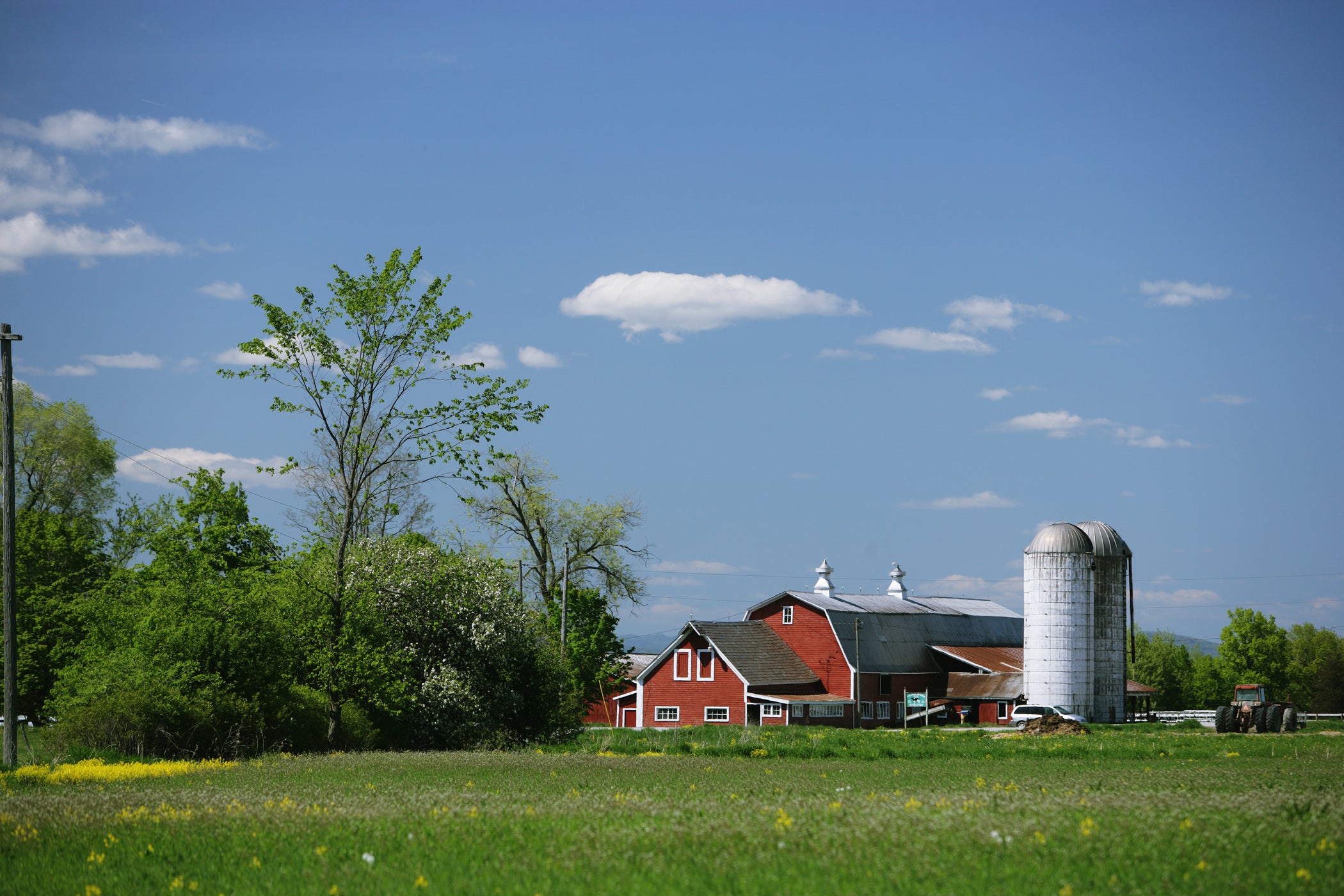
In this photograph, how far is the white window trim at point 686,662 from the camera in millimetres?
63281

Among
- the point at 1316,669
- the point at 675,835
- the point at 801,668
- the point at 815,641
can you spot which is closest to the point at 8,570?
the point at 675,835

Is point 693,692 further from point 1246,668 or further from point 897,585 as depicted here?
point 1246,668

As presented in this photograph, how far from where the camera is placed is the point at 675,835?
10.2 metres

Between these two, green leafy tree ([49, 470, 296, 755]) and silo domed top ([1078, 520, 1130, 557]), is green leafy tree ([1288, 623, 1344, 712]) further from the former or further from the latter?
green leafy tree ([49, 470, 296, 755])

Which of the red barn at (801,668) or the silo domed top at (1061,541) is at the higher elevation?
the silo domed top at (1061,541)

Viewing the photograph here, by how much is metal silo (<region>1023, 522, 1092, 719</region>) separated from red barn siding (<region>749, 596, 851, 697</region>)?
1031 cm

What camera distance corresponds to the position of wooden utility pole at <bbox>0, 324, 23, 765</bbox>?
23.7m

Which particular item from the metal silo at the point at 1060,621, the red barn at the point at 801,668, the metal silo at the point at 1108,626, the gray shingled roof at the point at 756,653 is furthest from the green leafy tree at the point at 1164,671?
the gray shingled roof at the point at 756,653

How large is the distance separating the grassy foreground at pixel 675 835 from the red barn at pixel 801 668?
4399 cm

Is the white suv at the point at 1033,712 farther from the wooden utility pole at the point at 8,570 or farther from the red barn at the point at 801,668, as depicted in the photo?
the wooden utility pole at the point at 8,570

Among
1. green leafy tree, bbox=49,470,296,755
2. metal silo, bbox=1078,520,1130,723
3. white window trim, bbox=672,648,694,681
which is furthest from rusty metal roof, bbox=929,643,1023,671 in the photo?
green leafy tree, bbox=49,470,296,755

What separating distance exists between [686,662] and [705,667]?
124 centimetres

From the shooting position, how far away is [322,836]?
11023 millimetres

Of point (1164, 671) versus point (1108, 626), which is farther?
point (1164, 671)
